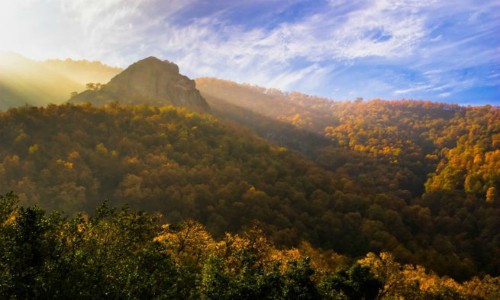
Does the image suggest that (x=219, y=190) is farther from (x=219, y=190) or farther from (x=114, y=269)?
(x=114, y=269)

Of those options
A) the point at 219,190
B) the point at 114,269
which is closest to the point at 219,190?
the point at 219,190

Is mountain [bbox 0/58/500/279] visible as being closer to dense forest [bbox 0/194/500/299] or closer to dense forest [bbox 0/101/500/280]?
dense forest [bbox 0/101/500/280]

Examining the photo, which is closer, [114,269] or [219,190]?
[114,269]

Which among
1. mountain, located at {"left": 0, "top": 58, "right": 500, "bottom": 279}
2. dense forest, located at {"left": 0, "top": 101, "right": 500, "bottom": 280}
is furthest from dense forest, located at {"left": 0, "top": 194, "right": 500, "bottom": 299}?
mountain, located at {"left": 0, "top": 58, "right": 500, "bottom": 279}

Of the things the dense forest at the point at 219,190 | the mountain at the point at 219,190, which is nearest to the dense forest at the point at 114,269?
the dense forest at the point at 219,190

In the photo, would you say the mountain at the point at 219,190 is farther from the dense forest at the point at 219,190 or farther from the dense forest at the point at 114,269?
the dense forest at the point at 114,269

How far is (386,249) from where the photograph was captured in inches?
5108

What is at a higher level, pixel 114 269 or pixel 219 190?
pixel 114 269

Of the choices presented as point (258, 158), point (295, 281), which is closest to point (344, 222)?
point (258, 158)

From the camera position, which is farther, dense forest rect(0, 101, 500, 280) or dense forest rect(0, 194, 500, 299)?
dense forest rect(0, 101, 500, 280)

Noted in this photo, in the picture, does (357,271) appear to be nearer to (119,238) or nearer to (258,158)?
(119,238)

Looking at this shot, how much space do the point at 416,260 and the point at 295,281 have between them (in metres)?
87.5

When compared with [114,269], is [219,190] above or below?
below

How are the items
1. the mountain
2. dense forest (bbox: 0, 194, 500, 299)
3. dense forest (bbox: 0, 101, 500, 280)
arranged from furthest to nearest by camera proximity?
the mountain, dense forest (bbox: 0, 101, 500, 280), dense forest (bbox: 0, 194, 500, 299)
